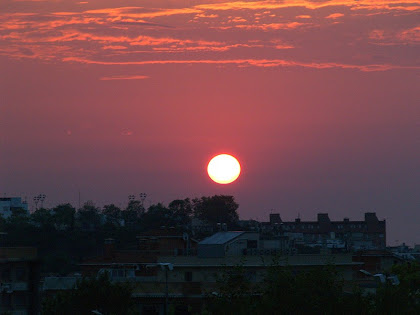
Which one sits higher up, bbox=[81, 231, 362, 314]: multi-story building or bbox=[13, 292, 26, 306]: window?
bbox=[81, 231, 362, 314]: multi-story building

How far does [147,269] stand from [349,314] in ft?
140

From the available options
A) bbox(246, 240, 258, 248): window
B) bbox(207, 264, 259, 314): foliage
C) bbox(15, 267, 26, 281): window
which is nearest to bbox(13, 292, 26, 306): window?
bbox(15, 267, 26, 281): window

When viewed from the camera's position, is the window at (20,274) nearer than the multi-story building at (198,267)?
Yes

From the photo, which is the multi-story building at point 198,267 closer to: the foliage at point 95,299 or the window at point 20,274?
the foliage at point 95,299

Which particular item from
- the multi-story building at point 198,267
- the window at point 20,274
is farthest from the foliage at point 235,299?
the window at point 20,274

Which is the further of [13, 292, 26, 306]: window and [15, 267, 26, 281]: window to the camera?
[13, 292, 26, 306]: window

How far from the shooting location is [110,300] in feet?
216

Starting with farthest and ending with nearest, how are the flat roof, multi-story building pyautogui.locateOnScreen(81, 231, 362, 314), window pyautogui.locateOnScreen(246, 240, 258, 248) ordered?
window pyautogui.locateOnScreen(246, 240, 258, 248)
the flat roof
multi-story building pyautogui.locateOnScreen(81, 231, 362, 314)

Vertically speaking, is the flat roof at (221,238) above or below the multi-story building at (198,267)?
above

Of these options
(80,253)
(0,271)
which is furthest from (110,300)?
(80,253)

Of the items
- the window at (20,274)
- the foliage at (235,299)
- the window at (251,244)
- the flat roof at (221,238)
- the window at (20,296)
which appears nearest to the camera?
the window at (20,274)

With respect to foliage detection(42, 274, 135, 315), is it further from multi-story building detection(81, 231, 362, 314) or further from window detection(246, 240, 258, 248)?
window detection(246, 240, 258, 248)

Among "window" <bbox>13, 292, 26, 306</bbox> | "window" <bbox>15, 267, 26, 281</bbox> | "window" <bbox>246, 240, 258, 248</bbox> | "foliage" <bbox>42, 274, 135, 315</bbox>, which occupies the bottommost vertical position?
"window" <bbox>13, 292, 26, 306</bbox>

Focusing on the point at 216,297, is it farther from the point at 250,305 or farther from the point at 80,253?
the point at 80,253
